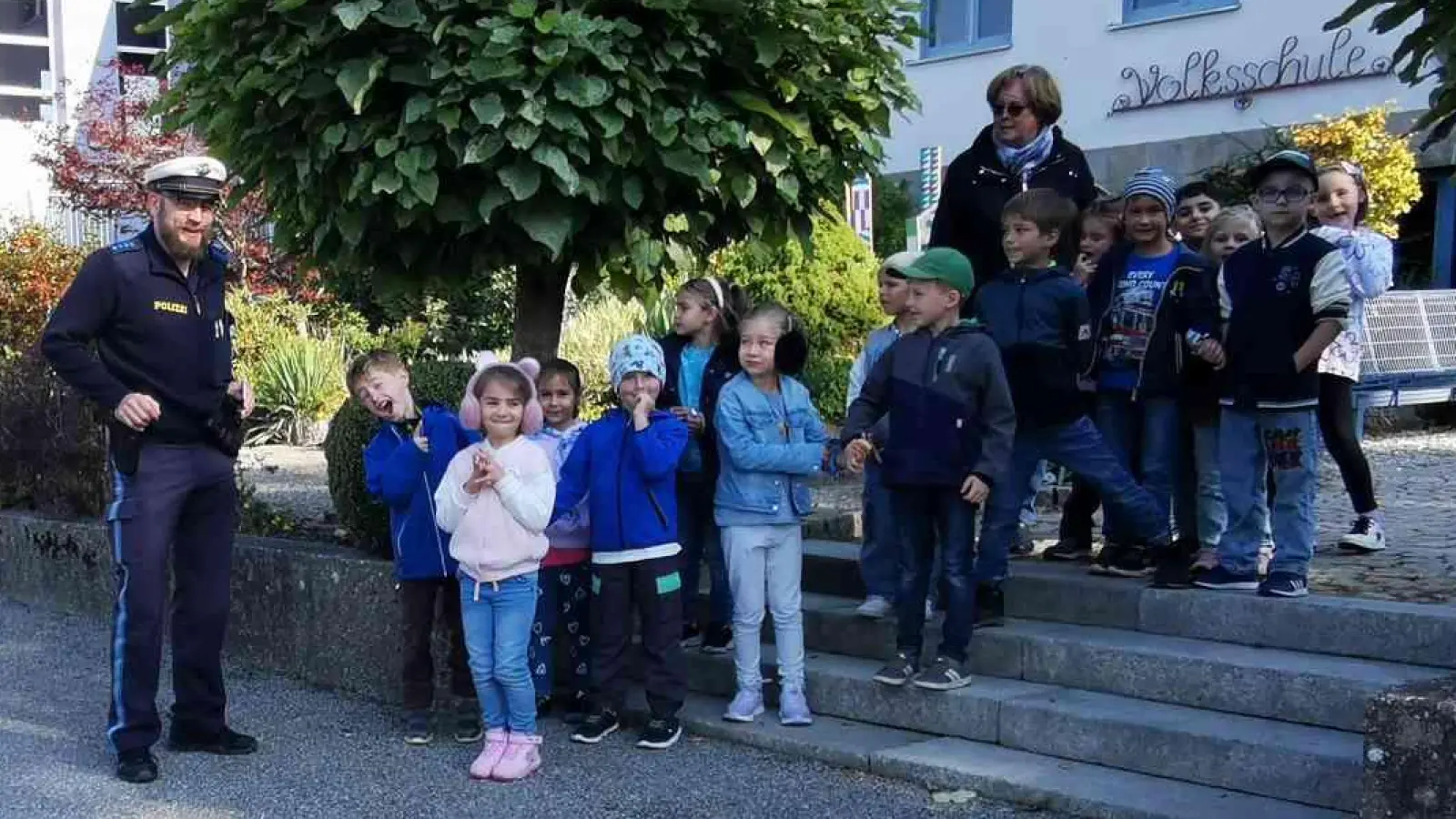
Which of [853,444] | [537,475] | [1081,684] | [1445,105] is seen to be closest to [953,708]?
[1081,684]

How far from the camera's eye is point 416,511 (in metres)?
5.88

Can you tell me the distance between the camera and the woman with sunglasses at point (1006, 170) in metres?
6.25

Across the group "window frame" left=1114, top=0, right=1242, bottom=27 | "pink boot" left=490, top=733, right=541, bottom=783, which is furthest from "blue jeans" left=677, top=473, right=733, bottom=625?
"window frame" left=1114, top=0, right=1242, bottom=27

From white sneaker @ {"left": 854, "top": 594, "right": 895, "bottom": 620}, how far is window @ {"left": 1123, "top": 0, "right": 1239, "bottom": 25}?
487 inches

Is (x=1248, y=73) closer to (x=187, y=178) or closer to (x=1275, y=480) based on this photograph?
(x=1275, y=480)

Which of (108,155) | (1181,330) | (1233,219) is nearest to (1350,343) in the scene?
(1233,219)

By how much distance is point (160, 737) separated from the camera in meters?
5.93

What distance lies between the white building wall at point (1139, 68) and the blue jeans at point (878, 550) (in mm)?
10653

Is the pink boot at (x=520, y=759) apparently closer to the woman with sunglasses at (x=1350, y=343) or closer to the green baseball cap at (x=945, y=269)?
the green baseball cap at (x=945, y=269)

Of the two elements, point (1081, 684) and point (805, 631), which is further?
point (805, 631)

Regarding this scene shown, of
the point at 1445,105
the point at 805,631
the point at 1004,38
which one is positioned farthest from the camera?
the point at 1004,38

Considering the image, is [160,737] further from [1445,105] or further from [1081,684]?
[1445,105]

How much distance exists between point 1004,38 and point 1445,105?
592 inches

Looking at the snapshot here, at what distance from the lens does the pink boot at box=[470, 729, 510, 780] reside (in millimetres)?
5422
